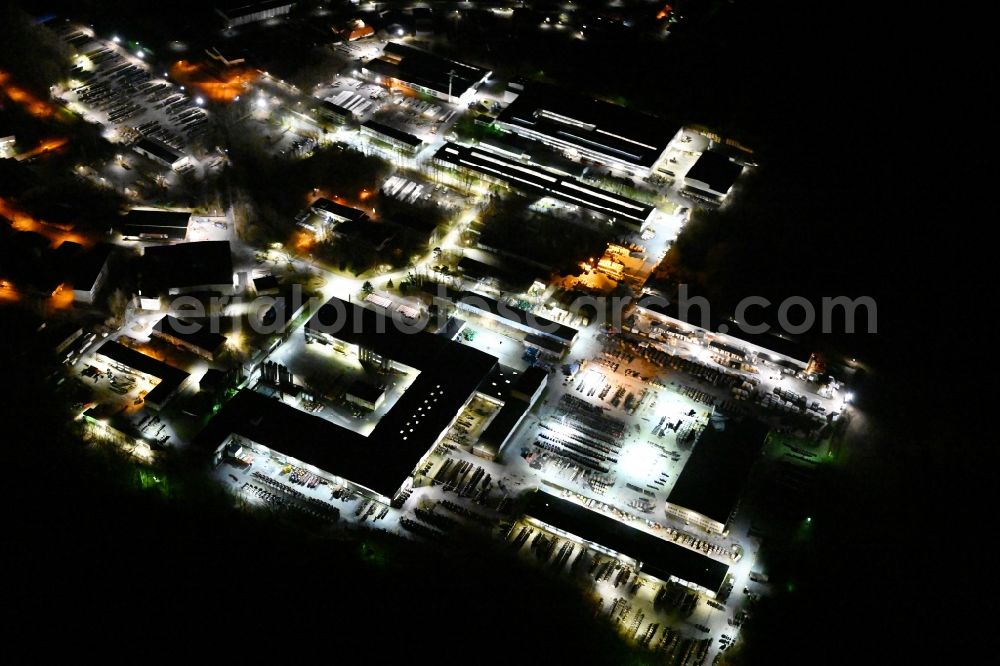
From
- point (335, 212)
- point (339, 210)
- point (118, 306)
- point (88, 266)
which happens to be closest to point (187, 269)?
point (118, 306)

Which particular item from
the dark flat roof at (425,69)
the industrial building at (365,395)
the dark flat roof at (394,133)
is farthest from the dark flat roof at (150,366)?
the dark flat roof at (425,69)

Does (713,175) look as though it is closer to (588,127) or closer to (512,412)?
(588,127)

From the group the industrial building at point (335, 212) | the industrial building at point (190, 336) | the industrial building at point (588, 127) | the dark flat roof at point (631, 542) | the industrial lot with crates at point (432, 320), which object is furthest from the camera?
the industrial building at point (588, 127)

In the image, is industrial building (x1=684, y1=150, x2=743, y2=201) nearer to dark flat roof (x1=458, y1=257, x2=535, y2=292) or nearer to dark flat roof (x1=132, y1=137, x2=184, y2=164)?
dark flat roof (x1=458, y1=257, x2=535, y2=292)

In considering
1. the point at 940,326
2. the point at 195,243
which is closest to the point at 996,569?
the point at 940,326

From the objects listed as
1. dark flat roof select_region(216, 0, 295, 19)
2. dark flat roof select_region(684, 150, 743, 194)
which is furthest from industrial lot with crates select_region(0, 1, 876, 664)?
dark flat roof select_region(216, 0, 295, 19)

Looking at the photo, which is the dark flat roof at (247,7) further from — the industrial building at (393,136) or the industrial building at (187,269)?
the industrial building at (187,269)

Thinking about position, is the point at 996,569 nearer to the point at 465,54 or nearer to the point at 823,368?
the point at 823,368
